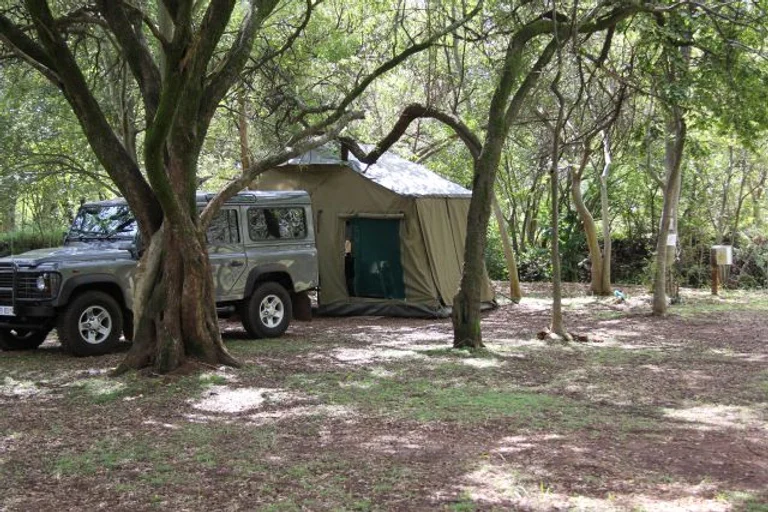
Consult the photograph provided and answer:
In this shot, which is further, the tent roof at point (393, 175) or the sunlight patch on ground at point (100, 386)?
the tent roof at point (393, 175)

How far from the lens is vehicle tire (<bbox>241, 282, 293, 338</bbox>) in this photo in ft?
37.8

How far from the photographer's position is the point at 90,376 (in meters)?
8.48

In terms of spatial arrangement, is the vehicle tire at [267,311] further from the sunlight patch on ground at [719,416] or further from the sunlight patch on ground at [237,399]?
the sunlight patch on ground at [719,416]

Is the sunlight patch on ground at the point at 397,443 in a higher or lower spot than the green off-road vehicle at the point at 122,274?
lower

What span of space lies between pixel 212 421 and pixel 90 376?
8.52 feet

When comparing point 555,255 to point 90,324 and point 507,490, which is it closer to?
point 90,324

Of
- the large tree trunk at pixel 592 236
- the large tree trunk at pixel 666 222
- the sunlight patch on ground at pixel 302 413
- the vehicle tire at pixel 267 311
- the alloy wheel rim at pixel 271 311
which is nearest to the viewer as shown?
the sunlight patch on ground at pixel 302 413

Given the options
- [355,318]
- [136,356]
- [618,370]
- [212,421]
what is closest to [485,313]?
[355,318]

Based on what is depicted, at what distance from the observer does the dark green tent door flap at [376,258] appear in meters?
14.9

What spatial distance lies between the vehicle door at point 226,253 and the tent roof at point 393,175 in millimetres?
2940

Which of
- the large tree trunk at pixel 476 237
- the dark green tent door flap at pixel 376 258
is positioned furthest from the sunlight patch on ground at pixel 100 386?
the dark green tent door flap at pixel 376 258

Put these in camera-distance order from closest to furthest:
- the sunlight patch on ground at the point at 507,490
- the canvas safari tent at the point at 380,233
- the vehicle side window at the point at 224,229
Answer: the sunlight patch on ground at the point at 507,490 → the vehicle side window at the point at 224,229 → the canvas safari tent at the point at 380,233

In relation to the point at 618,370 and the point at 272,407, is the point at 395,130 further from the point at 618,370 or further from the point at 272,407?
the point at 272,407

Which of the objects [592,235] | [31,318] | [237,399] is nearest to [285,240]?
[31,318]
